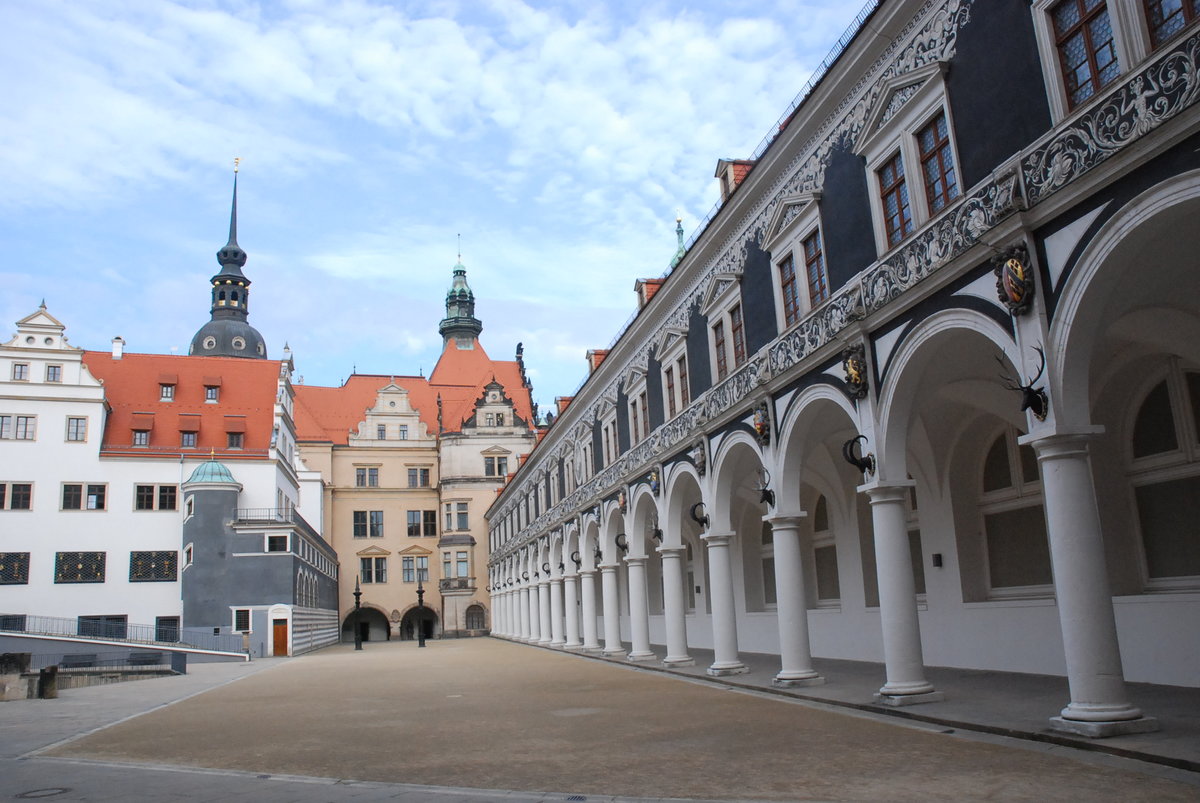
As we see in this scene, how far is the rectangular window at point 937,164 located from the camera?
12070 mm

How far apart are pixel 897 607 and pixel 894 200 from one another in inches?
221

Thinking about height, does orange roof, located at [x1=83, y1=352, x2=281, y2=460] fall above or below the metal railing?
above

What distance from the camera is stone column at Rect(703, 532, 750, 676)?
1927cm

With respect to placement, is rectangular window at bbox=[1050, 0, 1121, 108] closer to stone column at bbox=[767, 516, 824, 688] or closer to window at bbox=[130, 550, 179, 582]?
stone column at bbox=[767, 516, 824, 688]

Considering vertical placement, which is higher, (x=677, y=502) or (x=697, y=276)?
(x=697, y=276)

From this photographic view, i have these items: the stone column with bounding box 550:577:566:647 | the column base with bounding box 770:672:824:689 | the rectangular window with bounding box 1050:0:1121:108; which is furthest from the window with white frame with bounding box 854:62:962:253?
the stone column with bounding box 550:577:566:647

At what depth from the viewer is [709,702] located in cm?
1540

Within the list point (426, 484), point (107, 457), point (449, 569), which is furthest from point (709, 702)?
point (426, 484)

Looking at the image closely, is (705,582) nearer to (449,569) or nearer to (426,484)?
(449,569)

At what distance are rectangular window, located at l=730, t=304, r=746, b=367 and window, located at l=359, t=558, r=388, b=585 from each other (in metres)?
50.6

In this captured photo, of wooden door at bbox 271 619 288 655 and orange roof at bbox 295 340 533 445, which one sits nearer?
wooden door at bbox 271 619 288 655

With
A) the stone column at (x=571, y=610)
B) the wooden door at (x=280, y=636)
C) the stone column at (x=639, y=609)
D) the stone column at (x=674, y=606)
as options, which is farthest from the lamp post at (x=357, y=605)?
the stone column at (x=674, y=606)

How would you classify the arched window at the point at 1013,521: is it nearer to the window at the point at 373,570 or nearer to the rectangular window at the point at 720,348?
the rectangular window at the point at 720,348

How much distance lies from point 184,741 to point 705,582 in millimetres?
18378
